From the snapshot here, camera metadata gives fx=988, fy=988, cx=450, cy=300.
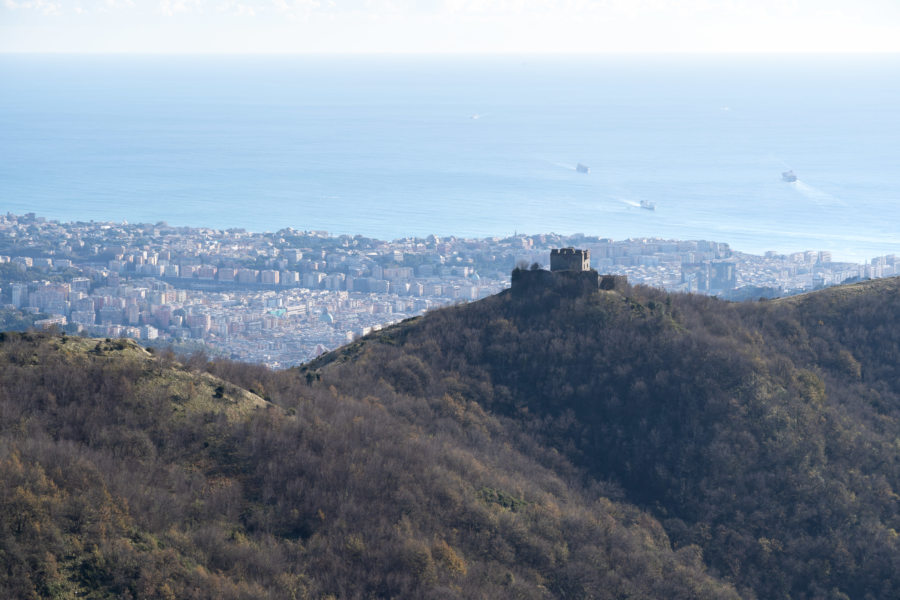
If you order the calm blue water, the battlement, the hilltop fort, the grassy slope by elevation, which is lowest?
the grassy slope

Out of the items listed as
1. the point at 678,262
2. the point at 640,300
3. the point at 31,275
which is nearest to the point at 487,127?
the point at 678,262

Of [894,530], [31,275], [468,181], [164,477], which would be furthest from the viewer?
[468,181]

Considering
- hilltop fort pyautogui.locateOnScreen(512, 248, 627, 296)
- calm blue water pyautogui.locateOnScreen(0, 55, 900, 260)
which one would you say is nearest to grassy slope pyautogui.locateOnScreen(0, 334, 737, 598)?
hilltop fort pyautogui.locateOnScreen(512, 248, 627, 296)

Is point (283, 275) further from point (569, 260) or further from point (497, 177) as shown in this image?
point (497, 177)

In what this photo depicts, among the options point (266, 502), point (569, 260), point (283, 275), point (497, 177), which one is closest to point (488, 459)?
point (266, 502)

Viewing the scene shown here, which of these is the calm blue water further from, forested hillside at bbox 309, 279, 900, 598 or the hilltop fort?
the hilltop fort

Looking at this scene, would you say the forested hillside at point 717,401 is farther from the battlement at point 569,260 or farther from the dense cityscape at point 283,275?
the dense cityscape at point 283,275

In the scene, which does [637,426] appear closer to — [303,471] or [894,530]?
[894,530]
